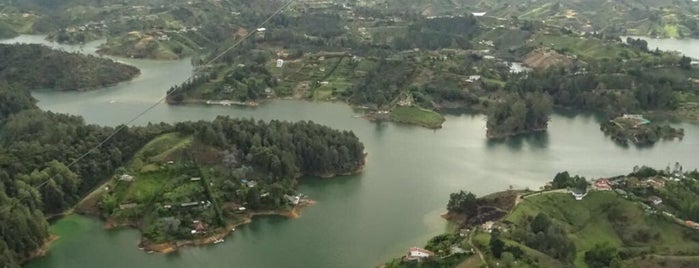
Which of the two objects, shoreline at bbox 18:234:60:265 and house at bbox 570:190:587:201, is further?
house at bbox 570:190:587:201

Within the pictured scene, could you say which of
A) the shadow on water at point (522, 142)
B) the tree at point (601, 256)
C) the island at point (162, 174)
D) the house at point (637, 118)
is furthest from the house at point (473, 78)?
the tree at point (601, 256)


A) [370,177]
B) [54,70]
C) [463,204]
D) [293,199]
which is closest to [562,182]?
[463,204]

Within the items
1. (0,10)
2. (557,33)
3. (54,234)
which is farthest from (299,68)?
(0,10)

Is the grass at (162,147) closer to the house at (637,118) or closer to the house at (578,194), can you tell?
the house at (578,194)

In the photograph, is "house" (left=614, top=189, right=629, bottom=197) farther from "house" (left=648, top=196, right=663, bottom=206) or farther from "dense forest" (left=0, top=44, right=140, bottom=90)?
"dense forest" (left=0, top=44, right=140, bottom=90)

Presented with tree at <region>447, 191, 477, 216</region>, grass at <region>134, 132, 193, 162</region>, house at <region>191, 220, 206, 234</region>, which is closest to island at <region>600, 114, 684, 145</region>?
tree at <region>447, 191, 477, 216</region>

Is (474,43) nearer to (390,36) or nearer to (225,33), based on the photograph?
(390,36)
